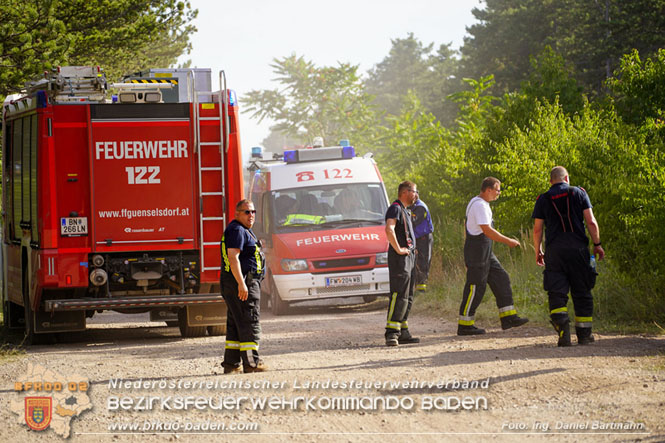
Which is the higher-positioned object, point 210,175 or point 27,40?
point 27,40

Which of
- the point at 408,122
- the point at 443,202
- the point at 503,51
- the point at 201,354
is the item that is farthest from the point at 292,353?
the point at 503,51

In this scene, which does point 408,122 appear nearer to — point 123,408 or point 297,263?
point 297,263

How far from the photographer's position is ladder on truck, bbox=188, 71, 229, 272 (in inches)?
475

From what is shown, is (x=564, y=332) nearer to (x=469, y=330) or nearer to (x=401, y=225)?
(x=469, y=330)

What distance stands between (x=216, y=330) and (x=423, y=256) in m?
4.02

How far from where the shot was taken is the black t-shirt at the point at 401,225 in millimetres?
10836

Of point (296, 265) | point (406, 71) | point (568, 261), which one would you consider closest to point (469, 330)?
point (568, 261)

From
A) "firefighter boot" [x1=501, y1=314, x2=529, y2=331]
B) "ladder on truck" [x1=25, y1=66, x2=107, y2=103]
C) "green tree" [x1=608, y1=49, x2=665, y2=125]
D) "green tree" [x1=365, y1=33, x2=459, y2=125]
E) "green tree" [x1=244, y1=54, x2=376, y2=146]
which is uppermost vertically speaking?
"green tree" [x1=365, y1=33, x2=459, y2=125]

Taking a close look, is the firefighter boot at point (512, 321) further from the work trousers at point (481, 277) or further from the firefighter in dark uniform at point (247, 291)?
the firefighter in dark uniform at point (247, 291)

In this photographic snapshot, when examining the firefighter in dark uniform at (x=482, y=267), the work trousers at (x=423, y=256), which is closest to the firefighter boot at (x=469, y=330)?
the firefighter in dark uniform at (x=482, y=267)

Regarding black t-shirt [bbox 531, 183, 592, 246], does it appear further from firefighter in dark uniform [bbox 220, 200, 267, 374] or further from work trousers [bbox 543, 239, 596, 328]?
firefighter in dark uniform [bbox 220, 200, 267, 374]

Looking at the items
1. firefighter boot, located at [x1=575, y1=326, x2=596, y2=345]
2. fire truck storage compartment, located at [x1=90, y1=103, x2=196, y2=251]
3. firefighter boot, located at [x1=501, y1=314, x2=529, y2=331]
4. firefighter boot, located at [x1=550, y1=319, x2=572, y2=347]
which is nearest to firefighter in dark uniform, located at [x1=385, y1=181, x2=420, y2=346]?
firefighter boot, located at [x1=501, y1=314, x2=529, y2=331]

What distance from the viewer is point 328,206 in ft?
54.8

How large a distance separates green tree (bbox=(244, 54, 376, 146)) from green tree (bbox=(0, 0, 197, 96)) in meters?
33.7
